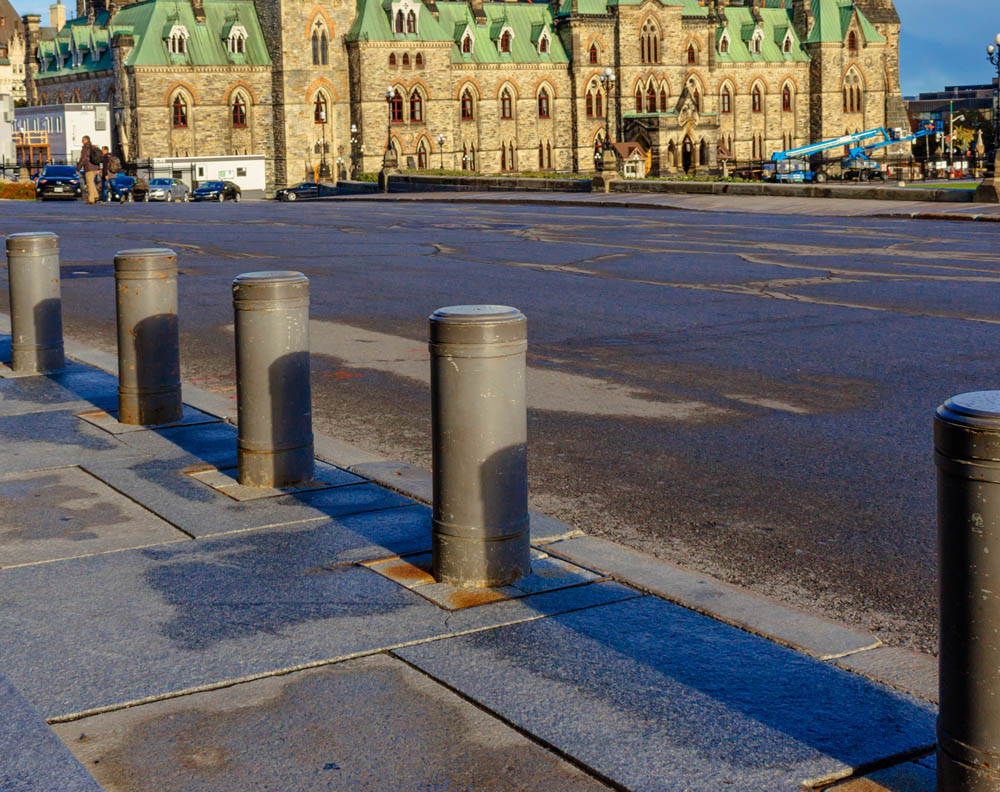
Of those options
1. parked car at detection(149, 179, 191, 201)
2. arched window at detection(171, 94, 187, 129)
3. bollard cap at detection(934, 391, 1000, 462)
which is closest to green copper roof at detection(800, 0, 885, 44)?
arched window at detection(171, 94, 187, 129)

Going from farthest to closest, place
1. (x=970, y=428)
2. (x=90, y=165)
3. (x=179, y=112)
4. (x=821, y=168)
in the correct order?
(x=821, y=168) → (x=179, y=112) → (x=90, y=165) → (x=970, y=428)

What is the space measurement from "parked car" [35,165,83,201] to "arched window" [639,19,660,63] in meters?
57.0

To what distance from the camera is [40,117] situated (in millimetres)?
98125

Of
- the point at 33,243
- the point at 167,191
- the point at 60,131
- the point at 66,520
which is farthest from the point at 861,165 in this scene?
the point at 66,520

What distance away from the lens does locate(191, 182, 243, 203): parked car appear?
6588 centimetres

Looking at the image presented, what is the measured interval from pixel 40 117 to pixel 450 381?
100991mm

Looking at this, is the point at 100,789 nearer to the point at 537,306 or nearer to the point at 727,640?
the point at 727,640

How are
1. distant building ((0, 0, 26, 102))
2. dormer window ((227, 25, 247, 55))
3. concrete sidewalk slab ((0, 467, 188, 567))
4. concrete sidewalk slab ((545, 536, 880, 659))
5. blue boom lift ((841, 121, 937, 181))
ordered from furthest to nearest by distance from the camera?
distant building ((0, 0, 26, 102)) → blue boom lift ((841, 121, 937, 181)) → dormer window ((227, 25, 247, 55)) → concrete sidewalk slab ((0, 467, 188, 567)) → concrete sidewalk slab ((545, 536, 880, 659))

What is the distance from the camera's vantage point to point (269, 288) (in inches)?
235

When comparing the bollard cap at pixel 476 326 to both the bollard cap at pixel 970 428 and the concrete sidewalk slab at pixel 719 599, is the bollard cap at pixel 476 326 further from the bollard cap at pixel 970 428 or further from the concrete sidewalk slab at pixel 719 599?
the bollard cap at pixel 970 428

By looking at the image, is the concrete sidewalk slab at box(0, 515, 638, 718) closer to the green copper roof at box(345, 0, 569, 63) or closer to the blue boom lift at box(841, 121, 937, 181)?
the blue boom lift at box(841, 121, 937, 181)

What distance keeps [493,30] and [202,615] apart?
323 feet

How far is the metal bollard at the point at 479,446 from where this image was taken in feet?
15.1

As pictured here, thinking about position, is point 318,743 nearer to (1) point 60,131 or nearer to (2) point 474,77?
(2) point 474,77
